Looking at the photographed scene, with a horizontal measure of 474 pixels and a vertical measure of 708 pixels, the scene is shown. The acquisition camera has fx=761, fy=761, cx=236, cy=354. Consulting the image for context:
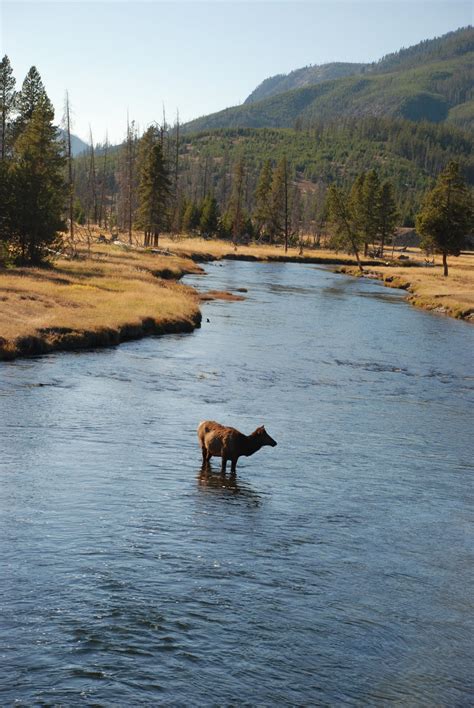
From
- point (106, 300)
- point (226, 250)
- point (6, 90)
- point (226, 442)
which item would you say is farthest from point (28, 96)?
point (226, 442)

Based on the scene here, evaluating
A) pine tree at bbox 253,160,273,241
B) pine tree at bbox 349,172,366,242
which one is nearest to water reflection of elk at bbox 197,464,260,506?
pine tree at bbox 349,172,366,242

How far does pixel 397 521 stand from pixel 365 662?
5814 mm

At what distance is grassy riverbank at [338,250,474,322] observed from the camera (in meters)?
62.1

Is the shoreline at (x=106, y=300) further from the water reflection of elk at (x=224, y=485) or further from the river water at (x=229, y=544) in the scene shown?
the water reflection of elk at (x=224, y=485)

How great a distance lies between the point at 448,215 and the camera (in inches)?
3556

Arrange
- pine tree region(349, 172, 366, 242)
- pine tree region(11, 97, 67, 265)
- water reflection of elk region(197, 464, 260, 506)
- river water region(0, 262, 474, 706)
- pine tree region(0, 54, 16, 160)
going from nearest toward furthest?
river water region(0, 262, 474, 706), water reflection of elk region(197, 464, 260, 506), pine tree region(11, 97, 67, 265), pine tree region(0, 54, 16, 160), pine tree region(349, 172, 366, 242)

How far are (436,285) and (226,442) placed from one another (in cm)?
6558

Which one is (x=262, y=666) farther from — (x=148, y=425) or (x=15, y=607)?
(x=148, y=425)

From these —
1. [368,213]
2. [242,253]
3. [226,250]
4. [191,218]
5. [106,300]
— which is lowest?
[106,300]

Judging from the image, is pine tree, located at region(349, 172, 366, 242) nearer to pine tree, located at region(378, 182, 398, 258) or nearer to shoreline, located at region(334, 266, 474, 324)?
pine tree, located at region(378, 182, 398, 258)

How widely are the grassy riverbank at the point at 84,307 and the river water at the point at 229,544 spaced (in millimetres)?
2940

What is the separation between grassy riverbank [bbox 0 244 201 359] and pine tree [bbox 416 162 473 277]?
41.1 metres

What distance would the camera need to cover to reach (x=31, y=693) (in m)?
9.03

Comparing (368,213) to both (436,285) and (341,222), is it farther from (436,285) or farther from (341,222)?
(436,285)
